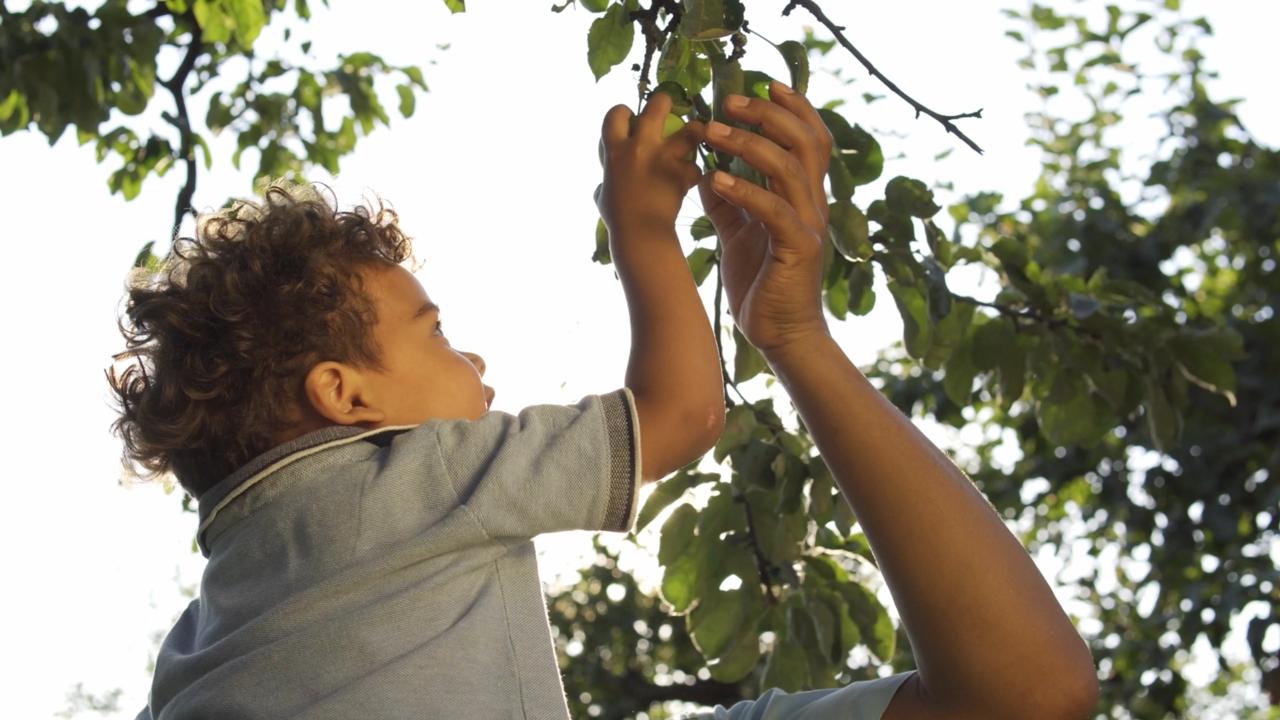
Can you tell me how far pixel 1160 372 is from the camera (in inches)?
101

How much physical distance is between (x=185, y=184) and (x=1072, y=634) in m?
2.59

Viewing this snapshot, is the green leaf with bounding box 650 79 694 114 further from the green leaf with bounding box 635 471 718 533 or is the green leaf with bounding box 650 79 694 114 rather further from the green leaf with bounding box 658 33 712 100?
the green leaf with bounding box 635 471 718 533

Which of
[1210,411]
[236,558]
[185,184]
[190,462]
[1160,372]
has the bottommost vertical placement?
[236,558]

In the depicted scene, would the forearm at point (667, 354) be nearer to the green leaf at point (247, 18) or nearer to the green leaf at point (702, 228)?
the green leaf at point (702, 228)

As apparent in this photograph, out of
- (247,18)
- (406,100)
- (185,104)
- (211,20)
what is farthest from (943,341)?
(406,100)

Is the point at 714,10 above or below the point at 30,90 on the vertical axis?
below

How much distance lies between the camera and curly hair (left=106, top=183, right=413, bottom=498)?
1.40 meters

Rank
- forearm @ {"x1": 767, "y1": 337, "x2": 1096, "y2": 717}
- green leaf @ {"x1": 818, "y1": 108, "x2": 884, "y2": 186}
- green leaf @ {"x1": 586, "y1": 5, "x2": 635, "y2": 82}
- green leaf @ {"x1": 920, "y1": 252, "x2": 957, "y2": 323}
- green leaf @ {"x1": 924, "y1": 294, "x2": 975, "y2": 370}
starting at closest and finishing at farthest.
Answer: forearm @ {"x1": 767, "y1": 337, "x2": 1096, "y2": 717} < green leaf @ {"x1": 586, "y1": 5, "x2": 635, "y2": 82} < green leaf @ {"x1": 818, "y1": 108, "x2": 884, "y2": 186} < green leaf @ {"x1": 920, "y1": 252, "x2": 957, "y2": 323} < green leaf @ {"x1": 924, "y1": 294, "x2": 975, "y2": 370}

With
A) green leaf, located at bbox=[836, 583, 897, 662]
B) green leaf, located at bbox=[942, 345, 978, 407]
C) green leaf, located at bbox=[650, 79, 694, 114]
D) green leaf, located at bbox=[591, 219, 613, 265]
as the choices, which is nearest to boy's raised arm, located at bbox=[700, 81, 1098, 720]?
green leaf, located at bbox=[650, 79, 694, 114]

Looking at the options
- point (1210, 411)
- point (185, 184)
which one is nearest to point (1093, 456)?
point (1210, 411)

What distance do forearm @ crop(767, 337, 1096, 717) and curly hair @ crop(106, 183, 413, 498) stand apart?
1.63 ft

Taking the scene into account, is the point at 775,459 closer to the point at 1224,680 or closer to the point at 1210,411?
the point at 1210,411

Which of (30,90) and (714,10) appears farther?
(30,90)

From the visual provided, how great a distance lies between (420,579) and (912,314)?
1.14 metres
